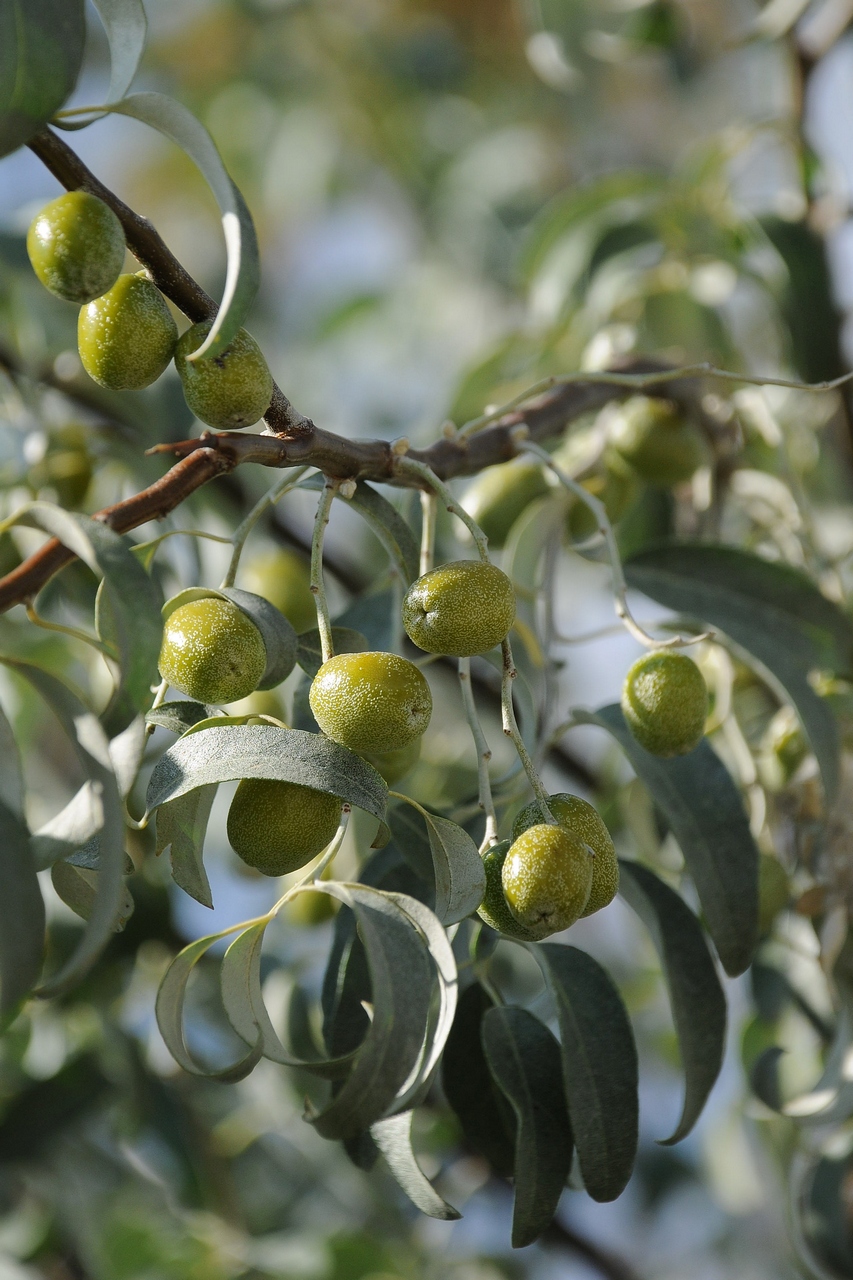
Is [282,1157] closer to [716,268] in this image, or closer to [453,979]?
[453,979]

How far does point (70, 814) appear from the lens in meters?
0.54

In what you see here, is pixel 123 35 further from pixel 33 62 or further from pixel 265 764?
pixel 265 764

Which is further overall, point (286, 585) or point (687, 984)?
point (286, 585)

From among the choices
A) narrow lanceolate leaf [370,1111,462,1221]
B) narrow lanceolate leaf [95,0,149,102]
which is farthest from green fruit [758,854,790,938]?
narrow lanceolate leaf [95,0,149,102]

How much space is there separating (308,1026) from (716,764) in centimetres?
49

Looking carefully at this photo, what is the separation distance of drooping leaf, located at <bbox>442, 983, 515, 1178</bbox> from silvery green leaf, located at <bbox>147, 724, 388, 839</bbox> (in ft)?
0.96

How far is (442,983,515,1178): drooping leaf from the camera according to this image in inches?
31.9

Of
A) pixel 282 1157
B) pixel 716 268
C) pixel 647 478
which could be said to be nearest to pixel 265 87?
pixel 716 268

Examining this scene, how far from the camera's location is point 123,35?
58cm

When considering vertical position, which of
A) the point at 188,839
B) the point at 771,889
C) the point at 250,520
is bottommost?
the point at 771,889

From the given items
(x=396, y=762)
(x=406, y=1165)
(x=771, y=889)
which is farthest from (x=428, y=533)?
(x=771, y=889)

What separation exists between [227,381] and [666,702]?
0.32 m

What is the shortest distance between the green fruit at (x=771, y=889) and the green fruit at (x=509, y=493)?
1.23 ft

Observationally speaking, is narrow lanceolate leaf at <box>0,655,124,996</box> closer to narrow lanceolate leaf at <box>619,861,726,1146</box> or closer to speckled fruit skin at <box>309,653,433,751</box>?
speckled fruit skin at <box>309,653,433,751</box>
